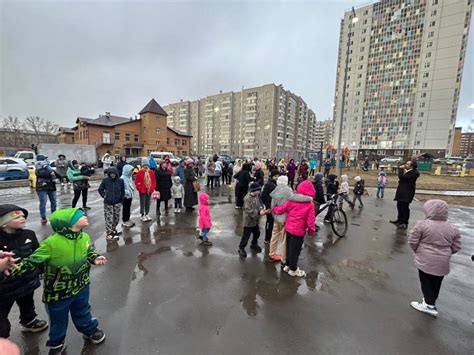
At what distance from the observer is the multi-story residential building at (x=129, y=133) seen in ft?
125

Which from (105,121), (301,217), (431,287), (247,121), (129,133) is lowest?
(431,287)

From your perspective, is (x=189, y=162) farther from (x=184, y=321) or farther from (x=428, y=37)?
(x=428, y=37)

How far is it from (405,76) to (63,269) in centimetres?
7865

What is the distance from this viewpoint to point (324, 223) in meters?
6.86

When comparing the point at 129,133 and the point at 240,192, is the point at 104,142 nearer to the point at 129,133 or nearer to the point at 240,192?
the point at 129,133

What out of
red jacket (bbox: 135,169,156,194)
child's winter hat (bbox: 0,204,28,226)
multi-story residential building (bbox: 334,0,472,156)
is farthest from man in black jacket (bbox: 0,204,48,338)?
multi-story residential building (bbox: 334,0,472,156)

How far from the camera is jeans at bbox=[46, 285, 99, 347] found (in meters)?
2.03

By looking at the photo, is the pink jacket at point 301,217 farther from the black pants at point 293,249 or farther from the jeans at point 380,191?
the jeans at point 380,191

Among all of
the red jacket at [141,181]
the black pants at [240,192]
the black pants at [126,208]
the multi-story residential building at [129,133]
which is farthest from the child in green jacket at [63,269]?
the multi-story residential building at [129,133]

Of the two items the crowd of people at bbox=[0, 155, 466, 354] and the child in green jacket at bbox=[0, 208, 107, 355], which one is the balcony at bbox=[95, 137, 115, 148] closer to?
the crowd of people at bbox=[0, 155, 466, 354]

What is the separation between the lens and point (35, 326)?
8.05 feet

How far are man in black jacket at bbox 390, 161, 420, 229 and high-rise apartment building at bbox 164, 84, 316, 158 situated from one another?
71142 mm

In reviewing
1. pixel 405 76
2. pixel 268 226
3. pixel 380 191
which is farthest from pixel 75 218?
pixel 405 76

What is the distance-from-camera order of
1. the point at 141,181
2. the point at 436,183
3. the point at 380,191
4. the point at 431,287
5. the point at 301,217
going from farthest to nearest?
1. the point at 436,183
2. the point at 380,191
3. the point at 141,181
4. the point at 301,217
5. the point at 431,287
